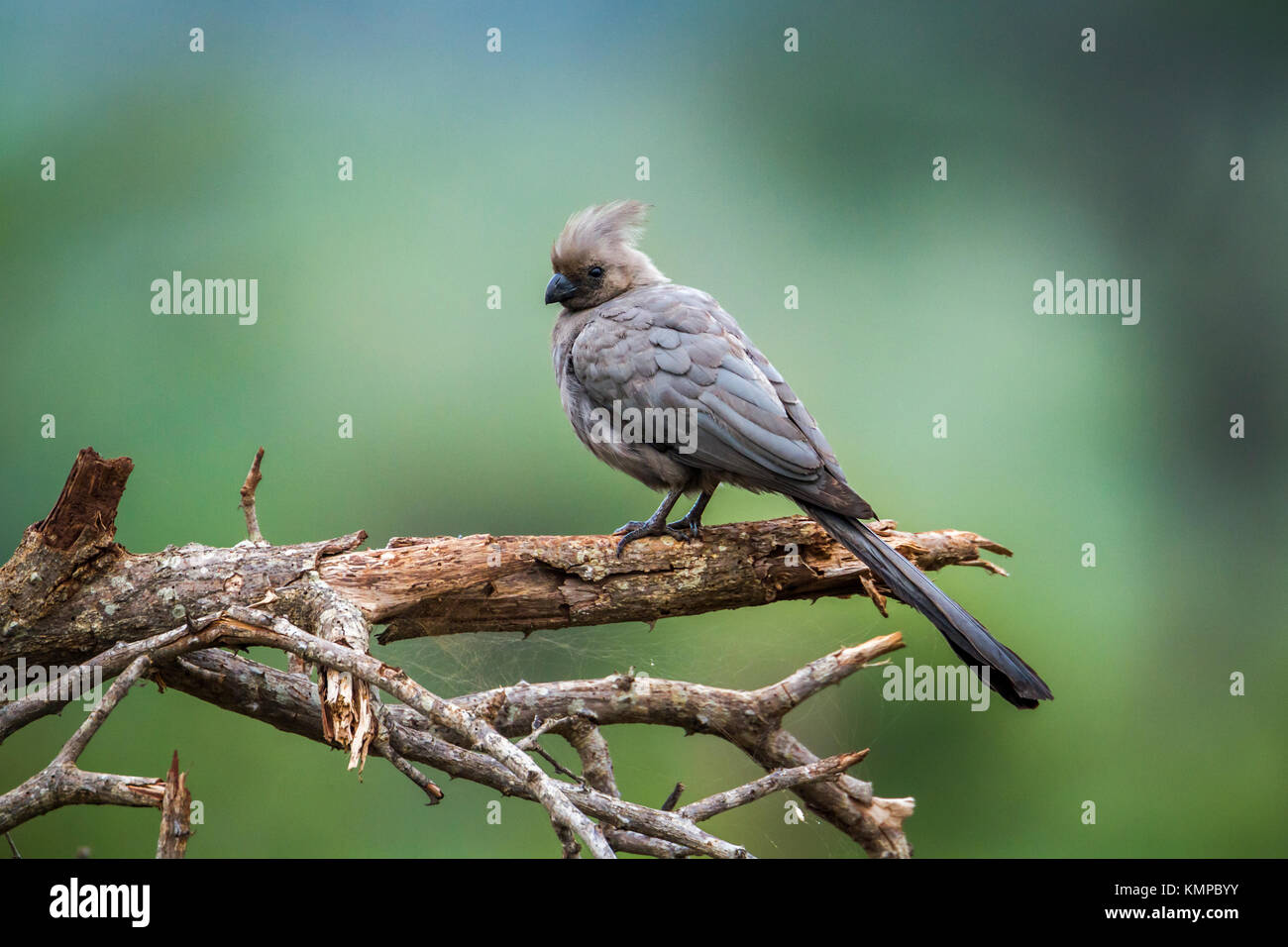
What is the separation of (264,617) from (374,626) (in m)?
0.57

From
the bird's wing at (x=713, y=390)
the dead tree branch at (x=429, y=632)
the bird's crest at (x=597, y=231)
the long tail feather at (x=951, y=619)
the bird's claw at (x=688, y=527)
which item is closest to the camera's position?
the dead tree branch at (x=429, y=632)

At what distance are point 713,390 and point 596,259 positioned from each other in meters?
0.90

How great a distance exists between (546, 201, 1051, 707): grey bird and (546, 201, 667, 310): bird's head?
15 centimetres

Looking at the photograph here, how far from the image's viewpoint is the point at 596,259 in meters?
3.50

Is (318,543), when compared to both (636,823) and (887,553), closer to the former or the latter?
(636,823)

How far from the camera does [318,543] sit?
2498mm

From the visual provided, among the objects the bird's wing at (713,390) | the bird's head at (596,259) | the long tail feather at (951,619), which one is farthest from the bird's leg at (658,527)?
the bird's head at (596,259)

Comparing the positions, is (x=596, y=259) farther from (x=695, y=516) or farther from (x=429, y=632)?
(x=429, y=632)

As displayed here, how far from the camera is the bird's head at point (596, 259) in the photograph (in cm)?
350

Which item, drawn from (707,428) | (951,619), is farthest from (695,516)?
(951,619)

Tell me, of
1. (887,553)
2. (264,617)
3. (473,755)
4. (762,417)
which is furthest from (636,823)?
(762,417)

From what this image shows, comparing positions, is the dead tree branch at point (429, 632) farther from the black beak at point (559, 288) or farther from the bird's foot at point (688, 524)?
the black beak at point (559, 288)

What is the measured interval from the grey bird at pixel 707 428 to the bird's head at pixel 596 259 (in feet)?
0.50

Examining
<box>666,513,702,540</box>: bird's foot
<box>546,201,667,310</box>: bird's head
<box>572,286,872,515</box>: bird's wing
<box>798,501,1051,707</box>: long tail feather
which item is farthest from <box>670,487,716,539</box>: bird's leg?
<box>546,201,667,310</box>: bird's head
